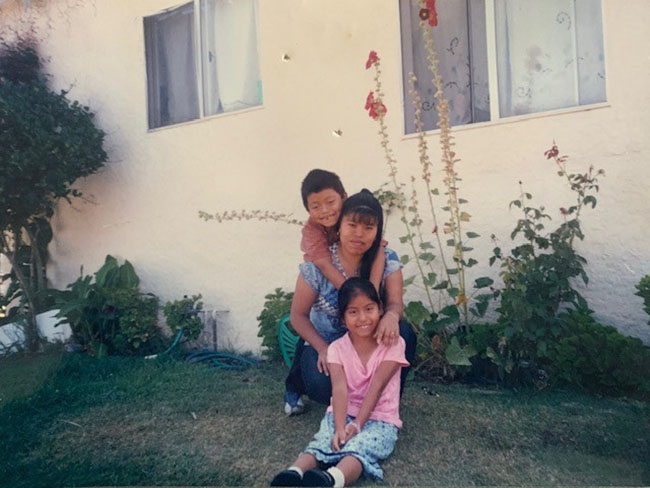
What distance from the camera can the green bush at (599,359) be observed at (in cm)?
297

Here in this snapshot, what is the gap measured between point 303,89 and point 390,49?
769mm

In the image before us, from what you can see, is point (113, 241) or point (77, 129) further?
point (113, 241)

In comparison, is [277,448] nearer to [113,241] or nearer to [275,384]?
[275,384]

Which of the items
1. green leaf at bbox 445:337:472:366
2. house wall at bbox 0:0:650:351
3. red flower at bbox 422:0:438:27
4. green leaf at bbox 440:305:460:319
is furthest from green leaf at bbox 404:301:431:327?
red flower at bbox 422:0:438:27

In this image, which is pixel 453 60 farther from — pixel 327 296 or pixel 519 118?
pixel 327 296

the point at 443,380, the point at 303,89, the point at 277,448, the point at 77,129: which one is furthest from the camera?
the point at 77,129

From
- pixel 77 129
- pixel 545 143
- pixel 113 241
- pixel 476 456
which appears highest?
pixel 77 129

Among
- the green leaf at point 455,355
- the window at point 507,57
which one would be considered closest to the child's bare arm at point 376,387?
the green leaf at point 455,355

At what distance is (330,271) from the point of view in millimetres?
2762

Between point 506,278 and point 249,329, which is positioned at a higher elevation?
point 506,278

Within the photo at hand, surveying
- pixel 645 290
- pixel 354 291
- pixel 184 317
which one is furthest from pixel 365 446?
pixel 184 317

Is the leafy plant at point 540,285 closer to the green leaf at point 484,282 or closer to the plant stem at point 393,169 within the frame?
the green leaf at point 484,282

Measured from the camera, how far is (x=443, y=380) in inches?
137

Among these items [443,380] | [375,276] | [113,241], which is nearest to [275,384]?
[443,380]
